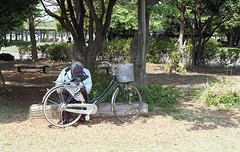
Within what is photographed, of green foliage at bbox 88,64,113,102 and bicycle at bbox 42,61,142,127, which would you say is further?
green foliage at bbox 88,64,113,102

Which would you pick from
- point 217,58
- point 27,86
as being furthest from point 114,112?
point 217,58

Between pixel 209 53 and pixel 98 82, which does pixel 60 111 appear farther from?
pixel 209 53

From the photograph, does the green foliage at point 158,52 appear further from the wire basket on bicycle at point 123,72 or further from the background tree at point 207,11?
the wire basket on bicycle at point 123,72

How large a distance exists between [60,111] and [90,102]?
0.61 m

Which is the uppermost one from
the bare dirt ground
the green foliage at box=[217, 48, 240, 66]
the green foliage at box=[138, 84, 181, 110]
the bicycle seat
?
A: the green foliage at box=[217, 48, 240, 66]

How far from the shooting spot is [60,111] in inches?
202

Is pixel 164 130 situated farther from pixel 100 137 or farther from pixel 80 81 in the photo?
pixel 80 81

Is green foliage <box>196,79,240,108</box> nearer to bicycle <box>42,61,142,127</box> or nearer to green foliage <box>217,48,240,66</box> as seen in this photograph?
bicycle <box>42,61,142,127</box>

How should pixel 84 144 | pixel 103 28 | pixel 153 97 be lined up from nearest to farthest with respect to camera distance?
pixel 84 144
pixel 153 97
pixel 103 28

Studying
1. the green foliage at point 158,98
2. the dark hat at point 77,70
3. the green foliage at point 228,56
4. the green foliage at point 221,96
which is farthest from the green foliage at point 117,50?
the dark hat at point 77,70

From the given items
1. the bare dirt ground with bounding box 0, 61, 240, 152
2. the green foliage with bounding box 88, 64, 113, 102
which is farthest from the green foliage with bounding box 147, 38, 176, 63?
the green foliage with bounding box 88, 64, 113, 102

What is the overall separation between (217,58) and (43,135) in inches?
582

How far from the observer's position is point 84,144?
454 cm

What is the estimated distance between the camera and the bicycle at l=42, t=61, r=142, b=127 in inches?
200
